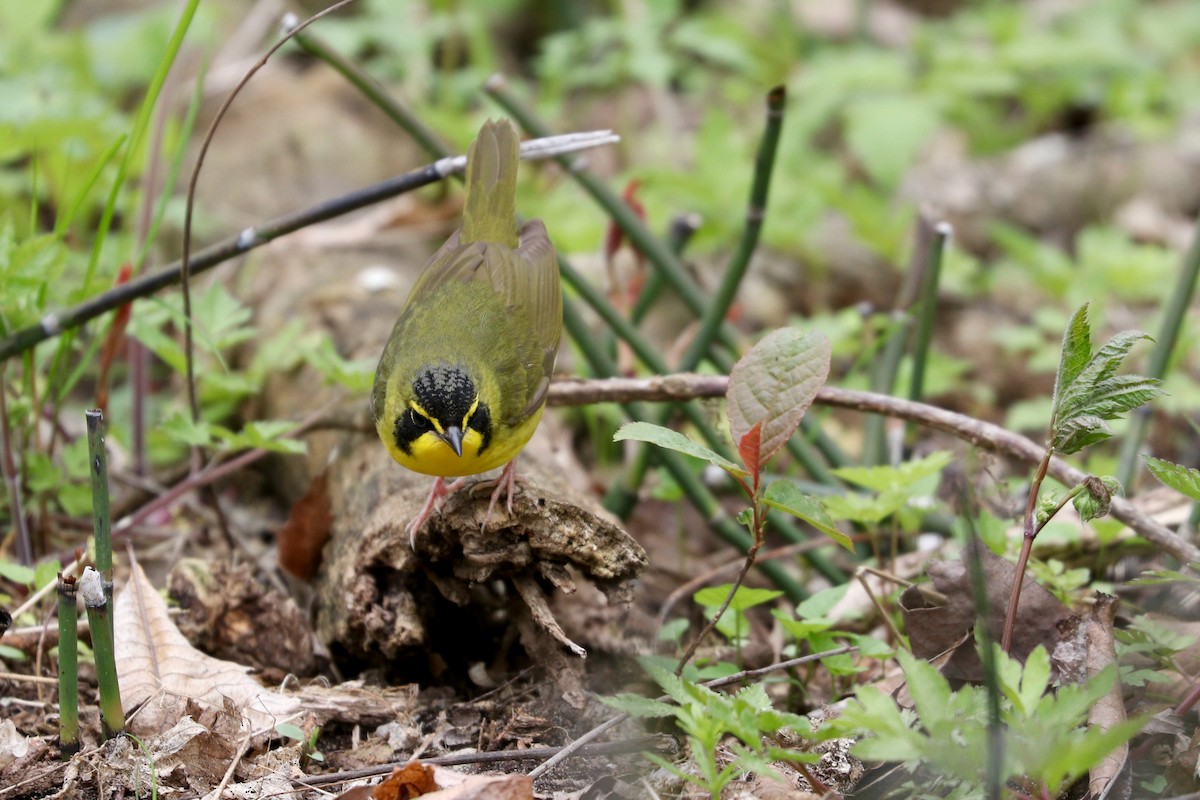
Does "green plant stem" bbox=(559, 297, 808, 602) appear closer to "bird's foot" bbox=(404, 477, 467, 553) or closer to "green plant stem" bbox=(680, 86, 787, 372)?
"green plant stem" bbox=(680, 86, 787, 372)

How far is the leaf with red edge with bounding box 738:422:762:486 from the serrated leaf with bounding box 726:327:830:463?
0.01 metres

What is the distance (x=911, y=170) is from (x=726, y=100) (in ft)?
4.56

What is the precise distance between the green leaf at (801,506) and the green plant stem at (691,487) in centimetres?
115

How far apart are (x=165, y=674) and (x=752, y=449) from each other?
61.9 inches

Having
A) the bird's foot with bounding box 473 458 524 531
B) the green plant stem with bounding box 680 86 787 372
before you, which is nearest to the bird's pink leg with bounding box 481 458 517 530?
the bird's foot with bounding box 473 458 524 531

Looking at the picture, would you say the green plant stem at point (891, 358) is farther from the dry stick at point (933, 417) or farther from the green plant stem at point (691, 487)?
the dry stick at point (933, 417)

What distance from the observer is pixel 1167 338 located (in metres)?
3.33

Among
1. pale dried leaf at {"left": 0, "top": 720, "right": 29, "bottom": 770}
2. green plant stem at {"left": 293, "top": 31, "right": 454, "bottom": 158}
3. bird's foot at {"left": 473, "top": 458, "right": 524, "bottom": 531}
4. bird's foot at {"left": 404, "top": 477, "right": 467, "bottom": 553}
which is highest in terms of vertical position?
green plant stem at {"left": 293, "top": 31, "right": 454, "bottom": 158}

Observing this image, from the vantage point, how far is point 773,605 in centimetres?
363

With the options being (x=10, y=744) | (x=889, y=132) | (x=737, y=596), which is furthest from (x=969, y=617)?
(x=889, y=132)

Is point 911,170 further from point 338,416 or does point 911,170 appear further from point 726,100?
point 338,416

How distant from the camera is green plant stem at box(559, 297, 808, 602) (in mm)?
3354

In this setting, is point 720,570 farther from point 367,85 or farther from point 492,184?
point 367,85

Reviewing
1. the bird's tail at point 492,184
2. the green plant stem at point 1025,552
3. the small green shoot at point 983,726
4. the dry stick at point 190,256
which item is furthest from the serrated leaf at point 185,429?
the green plant stem at point 1025,552
